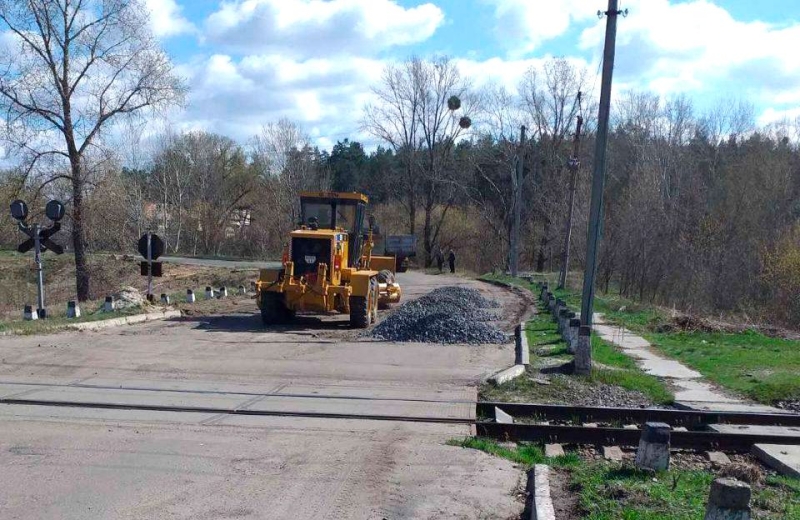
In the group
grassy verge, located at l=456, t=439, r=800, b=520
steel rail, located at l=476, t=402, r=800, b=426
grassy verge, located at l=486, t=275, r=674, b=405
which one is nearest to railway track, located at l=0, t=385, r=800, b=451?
steel rail, located at l=476, t=402, r=800, b=426

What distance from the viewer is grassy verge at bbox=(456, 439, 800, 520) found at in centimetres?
599

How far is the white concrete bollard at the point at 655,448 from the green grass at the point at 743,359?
511 centimetres

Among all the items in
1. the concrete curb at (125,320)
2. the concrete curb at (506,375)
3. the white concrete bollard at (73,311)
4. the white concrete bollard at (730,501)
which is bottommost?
the concrete curb at (125,320)

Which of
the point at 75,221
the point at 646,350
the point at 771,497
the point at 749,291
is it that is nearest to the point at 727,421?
the point at 771,497

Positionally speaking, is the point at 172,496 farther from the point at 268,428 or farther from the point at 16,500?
the point at 268,428

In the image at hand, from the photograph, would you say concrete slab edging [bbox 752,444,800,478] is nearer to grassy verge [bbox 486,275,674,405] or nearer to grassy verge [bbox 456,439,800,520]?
grassy verge [bbox 456,439,800,520]

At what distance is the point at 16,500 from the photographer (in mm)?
6273

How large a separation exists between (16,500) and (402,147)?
219 ft

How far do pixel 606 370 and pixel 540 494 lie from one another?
741 cm

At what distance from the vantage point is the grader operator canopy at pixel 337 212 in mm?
21594

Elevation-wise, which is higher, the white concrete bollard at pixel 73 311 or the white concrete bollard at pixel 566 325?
the white concrete bollard at pixel 566 325

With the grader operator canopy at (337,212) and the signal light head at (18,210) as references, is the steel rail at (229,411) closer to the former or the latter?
the signal light head at (18,210)

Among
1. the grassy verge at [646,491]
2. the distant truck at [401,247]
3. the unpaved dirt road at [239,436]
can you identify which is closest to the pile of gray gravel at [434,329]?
the unpaved dirt road at [239,436]

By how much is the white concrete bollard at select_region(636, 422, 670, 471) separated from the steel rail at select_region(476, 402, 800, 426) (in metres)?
2.69
